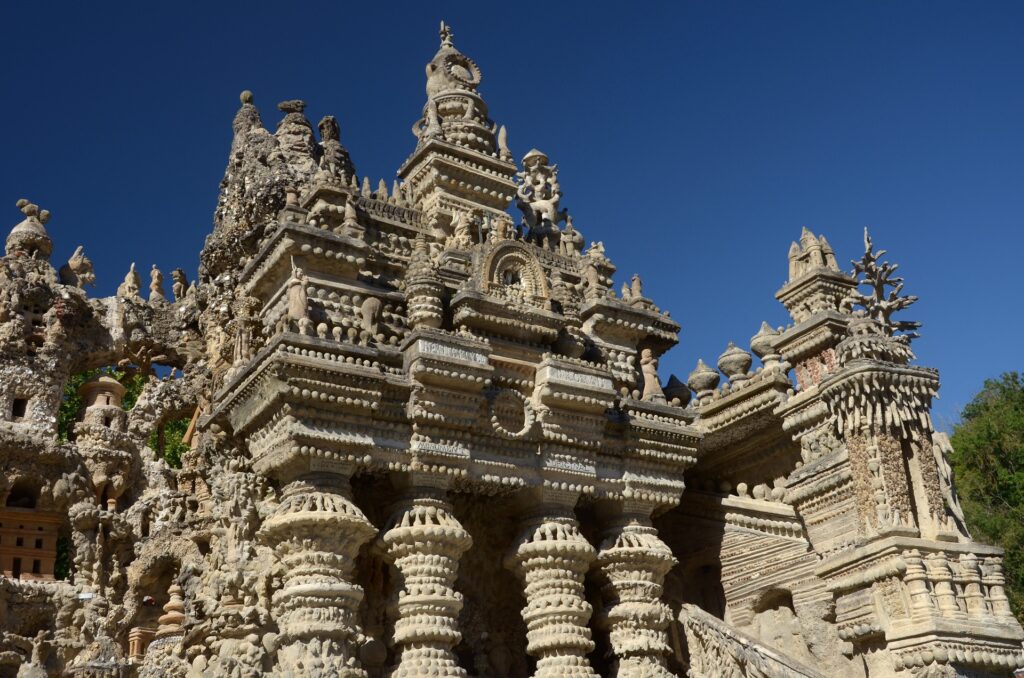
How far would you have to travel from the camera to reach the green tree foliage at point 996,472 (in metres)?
28.6

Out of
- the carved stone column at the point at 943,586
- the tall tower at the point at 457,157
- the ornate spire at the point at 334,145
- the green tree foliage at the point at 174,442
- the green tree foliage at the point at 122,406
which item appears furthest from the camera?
the green tree foliage at the point at 174,442

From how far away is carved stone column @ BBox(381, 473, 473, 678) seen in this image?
11.8 m

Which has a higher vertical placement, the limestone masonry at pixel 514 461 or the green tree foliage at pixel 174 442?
the green tree foliage at pixel 174 442

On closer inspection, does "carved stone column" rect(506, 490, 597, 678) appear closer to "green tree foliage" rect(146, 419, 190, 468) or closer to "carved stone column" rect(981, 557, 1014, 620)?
"carved stone column" rect(981, 557, 1014, 620)

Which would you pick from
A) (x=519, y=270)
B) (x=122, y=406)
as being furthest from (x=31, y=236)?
(x=519, y=270)

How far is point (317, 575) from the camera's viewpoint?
37.8 ft

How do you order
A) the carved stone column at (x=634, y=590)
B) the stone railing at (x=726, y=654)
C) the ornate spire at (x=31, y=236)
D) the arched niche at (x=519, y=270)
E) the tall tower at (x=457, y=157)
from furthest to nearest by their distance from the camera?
1. the ornate spire at (x=31, y=236)
2. the tall tower at (x=457, y=157)
3. the arched niche at (x=519, y=270)
4. the carved stone column at (x=634, y=590)
5. the stone railing at (x=726, y=654)

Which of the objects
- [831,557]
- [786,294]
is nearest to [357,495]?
[831,557]

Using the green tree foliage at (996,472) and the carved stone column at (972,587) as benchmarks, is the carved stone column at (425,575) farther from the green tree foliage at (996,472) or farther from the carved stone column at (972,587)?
the green tree foliage at (996,472)

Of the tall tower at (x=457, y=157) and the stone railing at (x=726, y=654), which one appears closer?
the stone railing at (x=726, y=654)

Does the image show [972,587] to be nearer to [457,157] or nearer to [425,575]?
[425,575]

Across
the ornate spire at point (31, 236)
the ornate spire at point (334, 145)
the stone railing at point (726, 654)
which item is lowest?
the stone railing at point (726, 654)

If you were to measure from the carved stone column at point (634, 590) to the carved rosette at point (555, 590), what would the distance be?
682mm

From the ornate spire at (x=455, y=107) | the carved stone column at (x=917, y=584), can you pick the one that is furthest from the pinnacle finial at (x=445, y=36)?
the carved stone column at (x=917, y=584)
